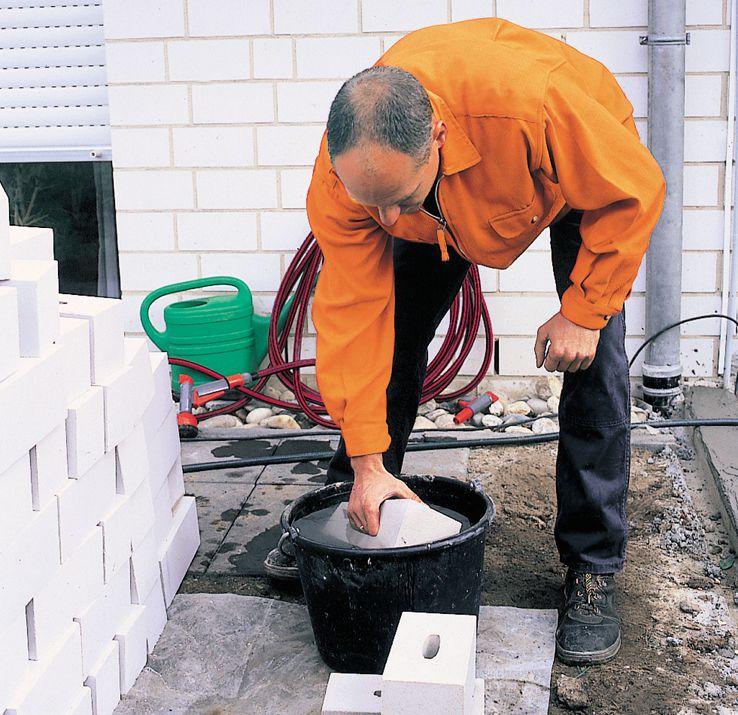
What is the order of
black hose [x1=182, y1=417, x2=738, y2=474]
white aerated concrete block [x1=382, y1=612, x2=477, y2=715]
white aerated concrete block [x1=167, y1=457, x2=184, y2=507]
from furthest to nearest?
black hose [x1=182, y1=417, x2=738, y2=474] → white aerated concrete block [x1=167, y1=457, x2=184, y2=507] → white aerated concrete block [x1=382, y1=612, x2=477, y2=715]

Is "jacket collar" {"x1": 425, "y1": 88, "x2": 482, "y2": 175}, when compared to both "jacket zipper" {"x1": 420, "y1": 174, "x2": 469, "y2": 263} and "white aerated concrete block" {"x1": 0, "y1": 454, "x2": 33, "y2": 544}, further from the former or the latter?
"white aerated concrete block" {"x1": 0, "y1": 454, "x2": 33, "y2": 544}

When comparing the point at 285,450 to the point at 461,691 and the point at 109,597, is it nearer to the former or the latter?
the point at 109,597

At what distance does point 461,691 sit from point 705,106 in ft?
10.7

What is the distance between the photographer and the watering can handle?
14.6ft

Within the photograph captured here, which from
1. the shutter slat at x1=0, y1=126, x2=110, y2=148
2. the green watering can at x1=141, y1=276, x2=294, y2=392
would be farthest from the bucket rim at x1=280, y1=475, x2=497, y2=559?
the shutter slat at x1=0, y1=126, x2=110, y2=148

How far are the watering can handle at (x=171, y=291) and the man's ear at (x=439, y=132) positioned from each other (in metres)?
2.49

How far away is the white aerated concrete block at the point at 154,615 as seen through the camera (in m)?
2.54

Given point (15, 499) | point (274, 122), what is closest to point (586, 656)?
point (15, 499)

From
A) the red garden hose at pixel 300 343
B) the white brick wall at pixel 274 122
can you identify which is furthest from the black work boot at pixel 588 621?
the white brick wall at pixel 274 122

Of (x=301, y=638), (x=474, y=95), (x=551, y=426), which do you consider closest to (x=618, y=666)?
(x=301, y=638)

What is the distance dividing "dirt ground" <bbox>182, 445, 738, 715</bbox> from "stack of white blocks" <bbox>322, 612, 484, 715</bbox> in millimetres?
592

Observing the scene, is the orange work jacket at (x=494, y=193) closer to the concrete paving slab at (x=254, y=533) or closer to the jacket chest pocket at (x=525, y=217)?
the jacket chest pocket at (x=525, y=217)

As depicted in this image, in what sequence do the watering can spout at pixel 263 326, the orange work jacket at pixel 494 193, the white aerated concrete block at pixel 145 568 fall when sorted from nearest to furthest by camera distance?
the orange work jacket at pixel 494 193, the white aerated concrete block at pixel 145 568, the watering can spout at pixel 263 326

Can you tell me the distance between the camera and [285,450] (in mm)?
4023
